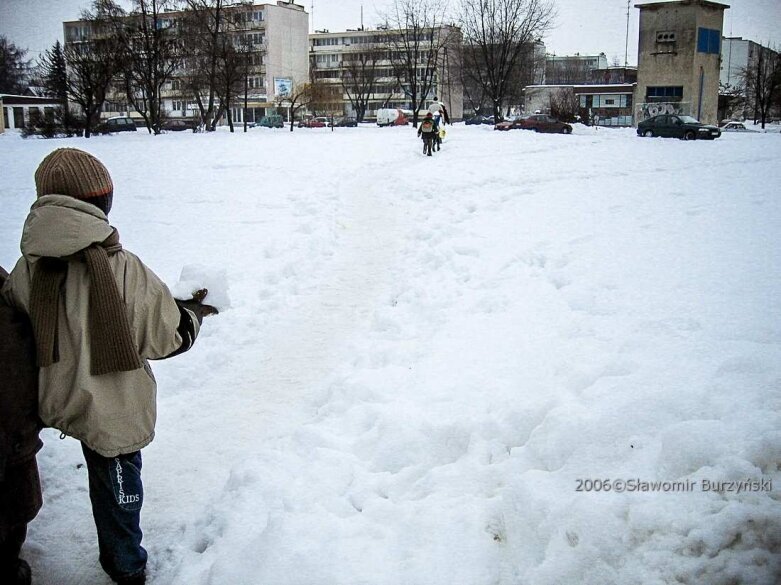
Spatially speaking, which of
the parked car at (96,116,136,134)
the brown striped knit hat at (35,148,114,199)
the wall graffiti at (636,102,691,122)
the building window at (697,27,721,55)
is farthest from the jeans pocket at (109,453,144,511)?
the building window at (697,27,721,55)

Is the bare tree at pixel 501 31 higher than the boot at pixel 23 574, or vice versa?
the bare tree at pixel 501 31

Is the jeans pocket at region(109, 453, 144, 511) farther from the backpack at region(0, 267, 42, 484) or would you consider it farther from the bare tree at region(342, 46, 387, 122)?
the bare tree at region(342, 46, 387, 122)

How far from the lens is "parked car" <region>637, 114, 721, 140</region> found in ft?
105

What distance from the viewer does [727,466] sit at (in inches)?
117

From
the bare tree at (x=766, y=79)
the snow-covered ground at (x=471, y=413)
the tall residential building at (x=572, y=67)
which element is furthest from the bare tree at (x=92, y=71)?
the tall residential building at (x=572, y=67)

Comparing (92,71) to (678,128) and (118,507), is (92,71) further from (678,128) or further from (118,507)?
(118,507)

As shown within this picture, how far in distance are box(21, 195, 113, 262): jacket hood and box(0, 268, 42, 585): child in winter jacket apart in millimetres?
302

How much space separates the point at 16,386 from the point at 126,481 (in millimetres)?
607

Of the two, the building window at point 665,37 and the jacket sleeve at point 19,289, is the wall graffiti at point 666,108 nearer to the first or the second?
the building window at point 665,37

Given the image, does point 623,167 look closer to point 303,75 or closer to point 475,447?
point 475,447

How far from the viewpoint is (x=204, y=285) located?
10.6 ft

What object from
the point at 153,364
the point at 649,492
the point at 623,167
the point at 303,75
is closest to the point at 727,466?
the point at 649,492

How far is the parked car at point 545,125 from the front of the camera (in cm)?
4069

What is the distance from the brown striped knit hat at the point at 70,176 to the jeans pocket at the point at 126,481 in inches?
44.4
